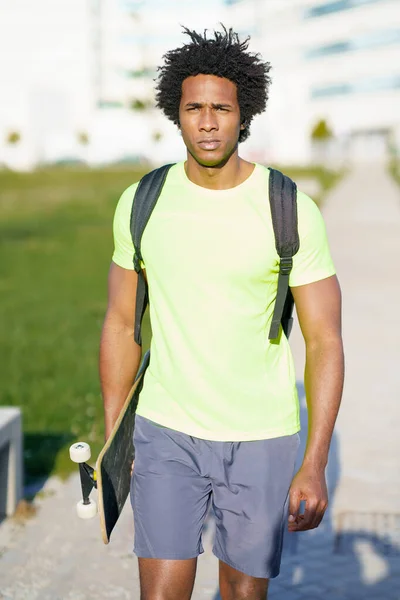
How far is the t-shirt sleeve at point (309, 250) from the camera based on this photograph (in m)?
2.93

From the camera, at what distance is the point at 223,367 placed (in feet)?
9.70

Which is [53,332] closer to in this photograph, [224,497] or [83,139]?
[224,497]

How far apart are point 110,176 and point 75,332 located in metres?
58.9

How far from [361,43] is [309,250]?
11908cm

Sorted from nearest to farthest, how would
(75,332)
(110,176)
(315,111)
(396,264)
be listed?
(75,332), (396,264), (110,176), (315,111)

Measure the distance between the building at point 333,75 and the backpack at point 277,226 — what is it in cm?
10921

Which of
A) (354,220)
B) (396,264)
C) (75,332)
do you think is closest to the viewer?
(75,332)

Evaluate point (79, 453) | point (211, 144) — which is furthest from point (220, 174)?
point (79, 453)

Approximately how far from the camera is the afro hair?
3.10 meters

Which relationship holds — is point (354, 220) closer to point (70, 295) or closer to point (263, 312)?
point (70, 295)

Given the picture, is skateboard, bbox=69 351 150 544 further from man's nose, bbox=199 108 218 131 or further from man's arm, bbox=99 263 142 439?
man's nose, bbox=199 108 218 131

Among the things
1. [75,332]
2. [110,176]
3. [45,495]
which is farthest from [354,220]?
[110,176]

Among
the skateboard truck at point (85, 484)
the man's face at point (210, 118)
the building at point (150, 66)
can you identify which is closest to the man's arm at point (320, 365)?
the man's face at point (210, 118)

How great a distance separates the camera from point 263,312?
299cm
